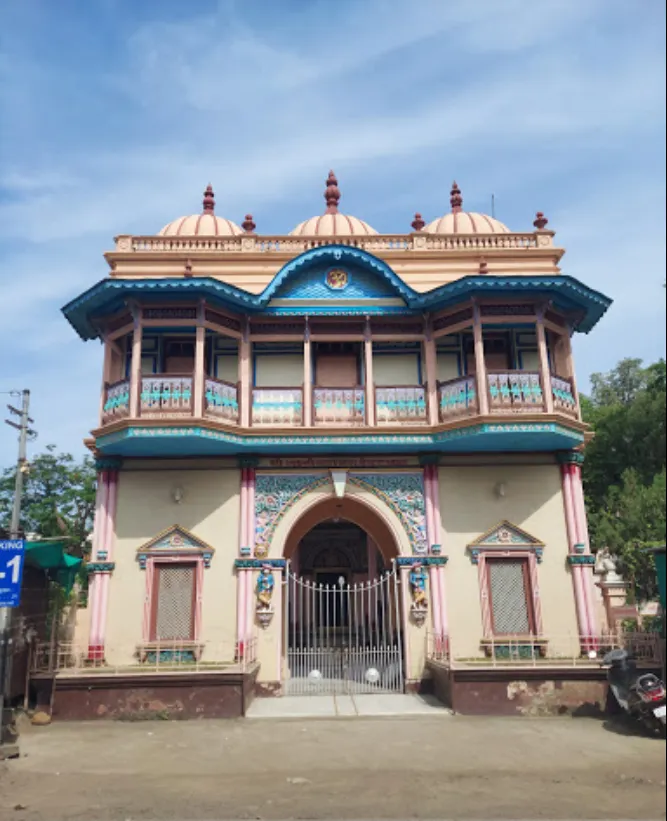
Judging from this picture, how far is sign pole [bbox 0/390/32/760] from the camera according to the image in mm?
9266

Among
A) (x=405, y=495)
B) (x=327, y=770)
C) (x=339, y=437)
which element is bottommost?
(x=327, y=770)

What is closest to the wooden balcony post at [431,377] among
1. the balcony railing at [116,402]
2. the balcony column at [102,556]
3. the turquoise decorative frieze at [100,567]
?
the balcony railing at [116,402]

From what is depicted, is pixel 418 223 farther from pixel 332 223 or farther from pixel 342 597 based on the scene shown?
pixel 342 597

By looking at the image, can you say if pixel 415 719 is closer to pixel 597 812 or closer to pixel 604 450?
pixel 597 812

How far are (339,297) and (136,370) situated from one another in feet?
15.4

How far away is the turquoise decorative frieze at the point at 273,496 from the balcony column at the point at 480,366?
11.9ft

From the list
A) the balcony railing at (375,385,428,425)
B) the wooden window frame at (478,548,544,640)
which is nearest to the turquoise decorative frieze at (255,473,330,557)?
the balcony railing at (375,385,428,425)

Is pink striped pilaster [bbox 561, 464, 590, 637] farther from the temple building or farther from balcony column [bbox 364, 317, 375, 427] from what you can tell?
Result: balcony column [bbox 364, 317, 375, 427]

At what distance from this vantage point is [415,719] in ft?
35.0

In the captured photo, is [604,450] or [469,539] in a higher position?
[604,450]

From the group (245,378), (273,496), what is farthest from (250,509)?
(245,378)

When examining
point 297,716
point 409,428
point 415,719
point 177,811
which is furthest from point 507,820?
point 409,428

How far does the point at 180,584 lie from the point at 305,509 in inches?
117

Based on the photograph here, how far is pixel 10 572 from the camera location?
970 centimetres
